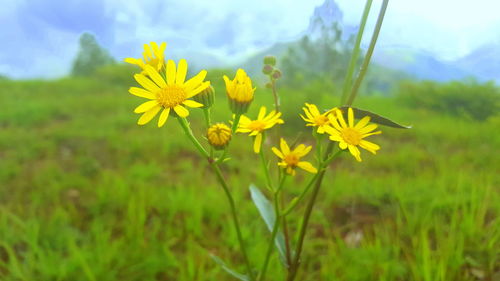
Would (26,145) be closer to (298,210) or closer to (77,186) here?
(77,186)

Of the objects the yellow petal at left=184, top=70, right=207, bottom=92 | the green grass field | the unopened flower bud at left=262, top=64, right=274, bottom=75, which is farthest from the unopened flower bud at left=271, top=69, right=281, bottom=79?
the green grass field

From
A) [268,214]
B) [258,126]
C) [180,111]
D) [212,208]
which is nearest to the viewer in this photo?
[180,111]

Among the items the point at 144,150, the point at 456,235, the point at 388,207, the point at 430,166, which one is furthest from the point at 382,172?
the point at 144,150

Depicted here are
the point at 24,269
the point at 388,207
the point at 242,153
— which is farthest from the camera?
the point at 242,153

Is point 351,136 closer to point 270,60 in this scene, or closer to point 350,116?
point 350,116

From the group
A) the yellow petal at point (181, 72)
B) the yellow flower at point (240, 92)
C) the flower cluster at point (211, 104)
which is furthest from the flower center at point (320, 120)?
the yellow petal at point (181, 72)

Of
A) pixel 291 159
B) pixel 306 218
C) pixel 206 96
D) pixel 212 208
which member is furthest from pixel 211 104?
pixel 212 208
